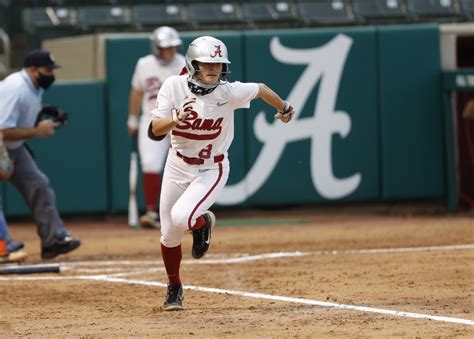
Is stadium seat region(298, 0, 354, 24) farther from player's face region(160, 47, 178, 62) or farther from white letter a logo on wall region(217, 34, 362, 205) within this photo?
player's face region(160, 47, 178, 62)

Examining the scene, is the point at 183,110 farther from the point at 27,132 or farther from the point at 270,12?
the point at 270,12

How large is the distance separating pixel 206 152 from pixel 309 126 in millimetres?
6215

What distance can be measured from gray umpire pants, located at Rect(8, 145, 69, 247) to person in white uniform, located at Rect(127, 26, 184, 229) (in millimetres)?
2071

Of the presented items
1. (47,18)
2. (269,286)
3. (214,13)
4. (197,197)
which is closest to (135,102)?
(269,286)

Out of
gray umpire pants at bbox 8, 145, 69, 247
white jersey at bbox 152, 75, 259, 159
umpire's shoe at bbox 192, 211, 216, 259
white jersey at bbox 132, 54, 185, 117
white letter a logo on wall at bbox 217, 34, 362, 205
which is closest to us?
white jersey at bbox 152, 75, 259, 159

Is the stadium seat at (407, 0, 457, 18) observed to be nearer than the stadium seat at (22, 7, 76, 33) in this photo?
No

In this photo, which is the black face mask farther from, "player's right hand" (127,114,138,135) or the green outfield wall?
the green outfield wall

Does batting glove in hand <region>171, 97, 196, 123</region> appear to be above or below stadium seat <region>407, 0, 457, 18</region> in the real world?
below

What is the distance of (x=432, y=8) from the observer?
666 inches

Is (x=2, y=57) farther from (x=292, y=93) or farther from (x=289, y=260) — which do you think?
(x=289, y=260)

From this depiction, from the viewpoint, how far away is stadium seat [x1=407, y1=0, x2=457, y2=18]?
16.7m

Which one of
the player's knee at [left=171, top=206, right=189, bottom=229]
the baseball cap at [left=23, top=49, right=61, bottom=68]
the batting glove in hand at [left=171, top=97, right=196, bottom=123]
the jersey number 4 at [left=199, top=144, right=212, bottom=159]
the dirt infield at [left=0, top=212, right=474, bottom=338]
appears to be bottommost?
the dirt infield at [left=0, top=212, right=474, bottom=338]

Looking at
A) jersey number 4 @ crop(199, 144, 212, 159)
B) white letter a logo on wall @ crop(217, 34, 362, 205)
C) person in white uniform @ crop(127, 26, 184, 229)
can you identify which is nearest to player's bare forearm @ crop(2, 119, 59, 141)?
person in white uniform @ crop(127, 26, 184, 229)

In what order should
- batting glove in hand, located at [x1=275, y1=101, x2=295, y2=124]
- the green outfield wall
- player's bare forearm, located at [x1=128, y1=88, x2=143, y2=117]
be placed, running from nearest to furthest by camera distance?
batting glove in hand, located at [x1=275, y1=101, x2=295, y2=124]
player's bare forearm, located at [x1=128, y1=88, x2=143, y2=117]
the green outfield wall
